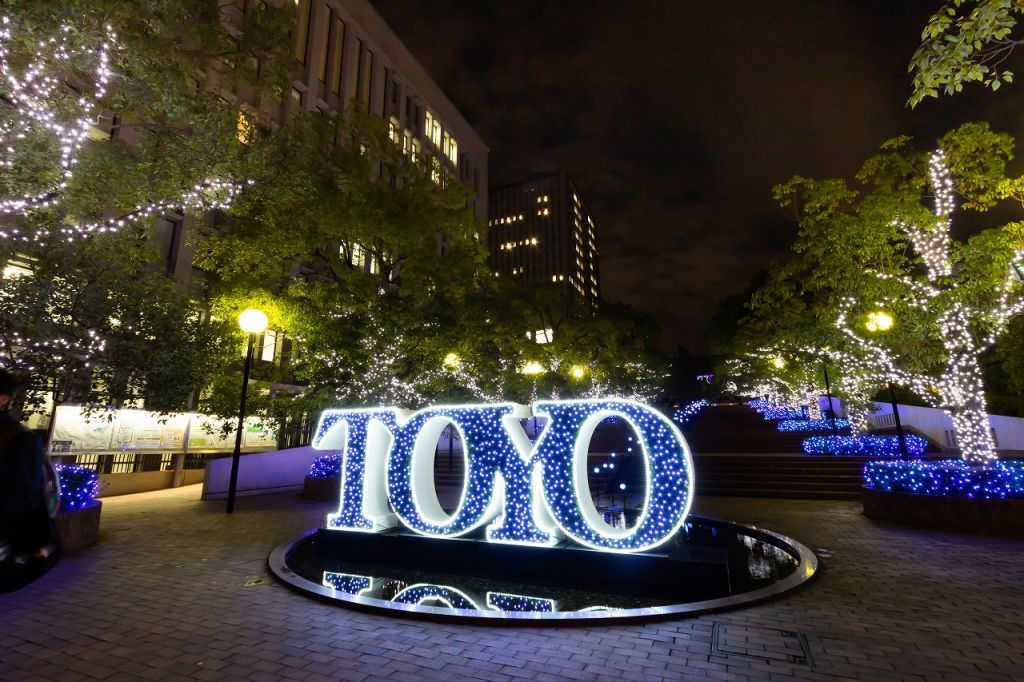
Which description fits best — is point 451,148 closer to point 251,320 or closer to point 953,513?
point 251,320

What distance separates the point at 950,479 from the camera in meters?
10.4

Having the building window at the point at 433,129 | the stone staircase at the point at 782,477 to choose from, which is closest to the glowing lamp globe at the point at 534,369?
the stone staircase at the point at 782,477

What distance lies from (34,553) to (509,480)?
5390 mm

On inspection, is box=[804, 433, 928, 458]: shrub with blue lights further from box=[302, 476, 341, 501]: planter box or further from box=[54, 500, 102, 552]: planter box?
box=[54, 500, 102, 552]: planter box

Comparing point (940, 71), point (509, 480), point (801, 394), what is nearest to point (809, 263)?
point (940, 71)

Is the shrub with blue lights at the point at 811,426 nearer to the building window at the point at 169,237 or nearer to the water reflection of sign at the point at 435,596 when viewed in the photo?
the water reflection of sign at the point at 435,596

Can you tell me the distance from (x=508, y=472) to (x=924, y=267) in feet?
46.8

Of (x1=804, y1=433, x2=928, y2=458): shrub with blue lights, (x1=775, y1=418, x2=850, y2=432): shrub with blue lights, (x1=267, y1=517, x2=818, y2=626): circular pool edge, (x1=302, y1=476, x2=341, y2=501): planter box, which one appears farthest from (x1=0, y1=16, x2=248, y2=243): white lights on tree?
(x1=775, y1=418, x2=850, y2=432): shrub with blue lights

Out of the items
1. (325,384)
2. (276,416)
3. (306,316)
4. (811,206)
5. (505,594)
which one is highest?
(811,206)

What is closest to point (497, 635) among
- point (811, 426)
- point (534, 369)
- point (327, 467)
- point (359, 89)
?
point (327, 467)

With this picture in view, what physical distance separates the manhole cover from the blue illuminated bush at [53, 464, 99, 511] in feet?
37.0

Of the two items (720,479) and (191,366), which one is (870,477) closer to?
(720,479)

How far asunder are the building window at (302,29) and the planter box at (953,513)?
115 ft

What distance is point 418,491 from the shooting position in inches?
321
